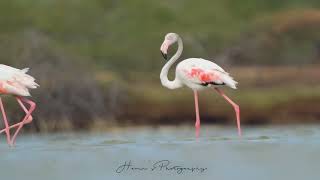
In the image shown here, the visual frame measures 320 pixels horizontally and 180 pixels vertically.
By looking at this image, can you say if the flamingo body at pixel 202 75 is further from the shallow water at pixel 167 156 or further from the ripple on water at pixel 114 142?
the ripple on water at pixel 114 142

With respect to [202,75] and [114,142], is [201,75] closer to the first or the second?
[202,75]

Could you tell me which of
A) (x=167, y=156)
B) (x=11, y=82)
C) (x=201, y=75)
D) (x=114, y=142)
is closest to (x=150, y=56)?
(x=201, y=75)

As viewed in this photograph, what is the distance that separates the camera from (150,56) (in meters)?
24.2

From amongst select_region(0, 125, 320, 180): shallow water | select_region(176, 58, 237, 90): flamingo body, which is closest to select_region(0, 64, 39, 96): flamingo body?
select_region(0, 125, 320, 180): shallow water

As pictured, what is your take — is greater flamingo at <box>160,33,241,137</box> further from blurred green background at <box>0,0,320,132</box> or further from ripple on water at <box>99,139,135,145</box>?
blurred green background at <box>0,0,320,132</box>

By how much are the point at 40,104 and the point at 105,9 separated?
1005cm

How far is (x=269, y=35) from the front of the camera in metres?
25.2

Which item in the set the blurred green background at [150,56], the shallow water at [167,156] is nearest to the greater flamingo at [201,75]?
the shallow water at [167,156]

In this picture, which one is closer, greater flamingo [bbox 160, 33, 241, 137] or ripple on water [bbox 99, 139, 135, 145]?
ripple on water [bbox 99, 139, 135, 145]

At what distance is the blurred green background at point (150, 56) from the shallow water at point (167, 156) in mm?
2262

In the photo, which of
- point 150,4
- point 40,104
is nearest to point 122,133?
point 40,104

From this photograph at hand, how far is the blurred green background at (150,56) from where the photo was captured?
679 inches

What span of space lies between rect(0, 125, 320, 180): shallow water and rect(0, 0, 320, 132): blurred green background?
226 centimetres

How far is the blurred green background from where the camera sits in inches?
679
